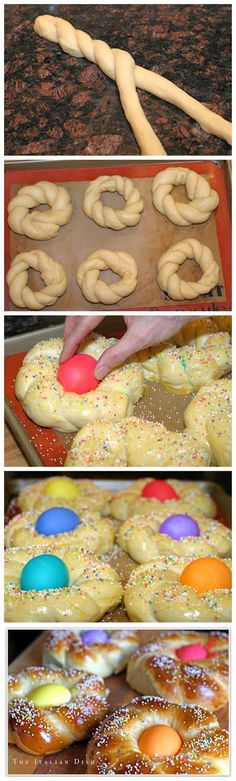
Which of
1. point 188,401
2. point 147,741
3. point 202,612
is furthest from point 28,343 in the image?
point 147,741

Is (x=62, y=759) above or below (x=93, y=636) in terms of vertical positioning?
below

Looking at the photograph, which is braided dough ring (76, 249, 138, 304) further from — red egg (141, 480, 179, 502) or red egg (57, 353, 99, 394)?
red egg (141, 480, 179, 502)

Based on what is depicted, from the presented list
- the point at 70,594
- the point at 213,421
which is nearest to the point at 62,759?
the point at 70,594

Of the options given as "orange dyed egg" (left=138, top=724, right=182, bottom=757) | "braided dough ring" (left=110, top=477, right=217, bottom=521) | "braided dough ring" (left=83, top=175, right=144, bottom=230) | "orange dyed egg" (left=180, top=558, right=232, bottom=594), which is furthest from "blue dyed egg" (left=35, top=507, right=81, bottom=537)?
"braided dough ring" (left=83, top=175, right=144, bottom=230)

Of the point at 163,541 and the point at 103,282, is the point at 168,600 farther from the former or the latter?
the point at 103,282

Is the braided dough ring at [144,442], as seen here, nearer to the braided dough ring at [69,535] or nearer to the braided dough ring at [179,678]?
the braided dough ring at [69,535]
